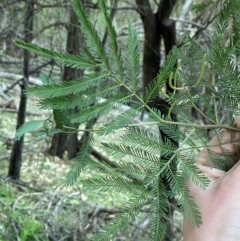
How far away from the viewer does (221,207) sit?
0.59 metres

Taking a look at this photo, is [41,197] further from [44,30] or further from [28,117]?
[28,117]

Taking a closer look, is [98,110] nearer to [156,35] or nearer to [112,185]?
[112,185]

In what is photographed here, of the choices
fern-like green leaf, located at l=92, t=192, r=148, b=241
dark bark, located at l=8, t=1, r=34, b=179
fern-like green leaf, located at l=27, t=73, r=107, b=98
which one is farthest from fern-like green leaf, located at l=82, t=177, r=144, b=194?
dark bark, located at l=8, t=1, r=34, b=179

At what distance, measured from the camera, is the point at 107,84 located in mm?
519

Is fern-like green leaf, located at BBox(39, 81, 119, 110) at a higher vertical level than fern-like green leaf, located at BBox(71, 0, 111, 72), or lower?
Result: lower

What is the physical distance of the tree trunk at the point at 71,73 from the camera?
81.8 inches

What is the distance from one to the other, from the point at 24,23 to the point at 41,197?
3.07ft

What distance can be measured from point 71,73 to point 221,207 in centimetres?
197

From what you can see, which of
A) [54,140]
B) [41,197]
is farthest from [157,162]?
[54,140]

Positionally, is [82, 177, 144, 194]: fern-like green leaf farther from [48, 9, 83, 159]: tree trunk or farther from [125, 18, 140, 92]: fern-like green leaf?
[48, 9, 83, 159]: tree trunk

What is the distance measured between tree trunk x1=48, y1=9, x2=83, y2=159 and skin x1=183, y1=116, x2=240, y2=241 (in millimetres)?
988

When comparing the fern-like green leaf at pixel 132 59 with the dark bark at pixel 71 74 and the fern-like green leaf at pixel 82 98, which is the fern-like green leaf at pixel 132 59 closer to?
the fern-like green leaf at pixel 82 98

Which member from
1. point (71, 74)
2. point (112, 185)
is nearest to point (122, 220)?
point (112, 185)

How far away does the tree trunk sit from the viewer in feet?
6.82
